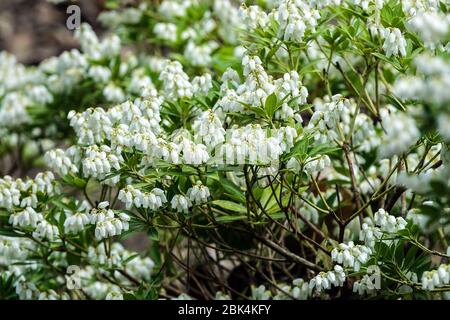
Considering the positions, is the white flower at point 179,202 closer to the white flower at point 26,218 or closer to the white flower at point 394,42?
the white flower at point 26,218

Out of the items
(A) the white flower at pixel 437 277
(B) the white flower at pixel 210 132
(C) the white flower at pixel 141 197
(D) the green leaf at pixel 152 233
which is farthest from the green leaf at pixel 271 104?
(A) the white flower at pixel 437 277

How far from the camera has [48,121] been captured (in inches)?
189

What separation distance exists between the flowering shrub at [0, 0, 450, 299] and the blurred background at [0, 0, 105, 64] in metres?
3.84

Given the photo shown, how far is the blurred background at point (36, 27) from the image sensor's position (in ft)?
24.6

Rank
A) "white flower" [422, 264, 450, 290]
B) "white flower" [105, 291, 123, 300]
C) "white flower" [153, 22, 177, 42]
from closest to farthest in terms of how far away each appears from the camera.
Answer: "white flower" [422, 264, 450, 290]
"white flower" [105, 291, 123, 300]
"white flower" [153, 22, 177, 42]

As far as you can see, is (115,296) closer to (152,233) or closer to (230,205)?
(152,233)

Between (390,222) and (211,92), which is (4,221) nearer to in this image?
(211,92)

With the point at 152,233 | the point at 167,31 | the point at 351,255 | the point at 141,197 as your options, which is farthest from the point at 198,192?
the point at 167,31

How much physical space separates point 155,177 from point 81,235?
2.42 ft

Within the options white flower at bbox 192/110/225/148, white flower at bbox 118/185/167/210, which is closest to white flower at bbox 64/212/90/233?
white flower at bbox 118/185/167/210

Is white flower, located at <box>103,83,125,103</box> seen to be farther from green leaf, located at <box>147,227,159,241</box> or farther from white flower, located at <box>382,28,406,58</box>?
white flower, located at <box>382,28,406,58</box>

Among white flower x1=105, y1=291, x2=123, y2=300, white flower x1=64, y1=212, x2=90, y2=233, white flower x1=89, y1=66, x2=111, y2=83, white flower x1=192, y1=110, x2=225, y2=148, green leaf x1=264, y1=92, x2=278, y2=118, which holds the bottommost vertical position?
white flower x1=105, y1=291, x2=123, y2=300

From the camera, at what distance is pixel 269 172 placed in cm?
284

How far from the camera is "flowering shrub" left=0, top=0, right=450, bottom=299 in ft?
8.77
